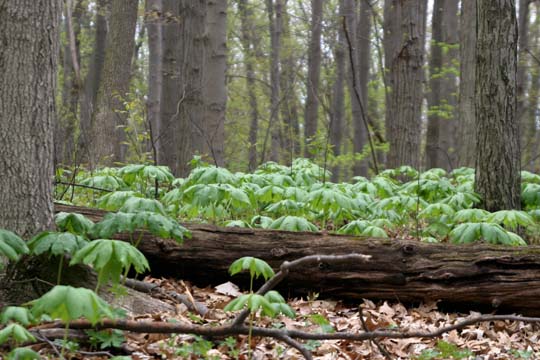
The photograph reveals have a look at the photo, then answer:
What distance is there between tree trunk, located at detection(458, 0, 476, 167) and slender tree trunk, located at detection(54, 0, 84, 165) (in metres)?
6.26

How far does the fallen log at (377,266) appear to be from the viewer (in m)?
4.45

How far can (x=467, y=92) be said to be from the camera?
38.1ft

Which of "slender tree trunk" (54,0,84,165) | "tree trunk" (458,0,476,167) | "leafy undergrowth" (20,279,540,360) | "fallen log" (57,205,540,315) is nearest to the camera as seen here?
"leafy undergrowth" (20,279,540,360)

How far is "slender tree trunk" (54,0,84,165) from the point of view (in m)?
9.34

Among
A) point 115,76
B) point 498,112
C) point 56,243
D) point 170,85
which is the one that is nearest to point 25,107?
point 56,243

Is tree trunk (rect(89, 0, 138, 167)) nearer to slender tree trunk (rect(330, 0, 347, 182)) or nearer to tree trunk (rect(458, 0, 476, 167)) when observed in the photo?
tree trunk (rect(458, 0, 476, 167))

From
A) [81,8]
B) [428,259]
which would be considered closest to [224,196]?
[428,259]

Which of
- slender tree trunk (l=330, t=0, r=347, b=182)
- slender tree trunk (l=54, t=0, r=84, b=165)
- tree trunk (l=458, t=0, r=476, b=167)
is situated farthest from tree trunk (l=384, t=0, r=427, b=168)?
slender tree trunk (l=330, t=0, r=347, b=182)

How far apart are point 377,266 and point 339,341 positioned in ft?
2.75

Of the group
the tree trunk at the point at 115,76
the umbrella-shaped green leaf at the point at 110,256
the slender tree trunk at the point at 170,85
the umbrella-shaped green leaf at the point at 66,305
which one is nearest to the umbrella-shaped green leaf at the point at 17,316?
the umbrella-shaped green leaf at the point at 66,305

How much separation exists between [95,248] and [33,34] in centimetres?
146

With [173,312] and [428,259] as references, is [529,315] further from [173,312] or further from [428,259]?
[173,312]

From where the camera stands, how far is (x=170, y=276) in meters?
4.83

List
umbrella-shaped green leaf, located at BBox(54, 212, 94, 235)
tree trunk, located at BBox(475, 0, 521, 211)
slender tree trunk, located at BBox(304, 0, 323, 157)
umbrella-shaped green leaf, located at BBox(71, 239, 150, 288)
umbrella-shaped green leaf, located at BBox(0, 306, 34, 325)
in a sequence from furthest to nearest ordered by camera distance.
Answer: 1. slender tree trunk, located at BBox(304, 0, 323, 157)
2. tree trunk, located at BBox(475, 0, 521, 211)
3. umbrella-shaped green leaf, located at BBox(54, 212, 94, 235)
4. umbrella-shaped green leaf, located at BBox(71, 239, 150, 288)
5. umbrella-shaped green leaf, located at BBox(0, 306, 34, 325)
